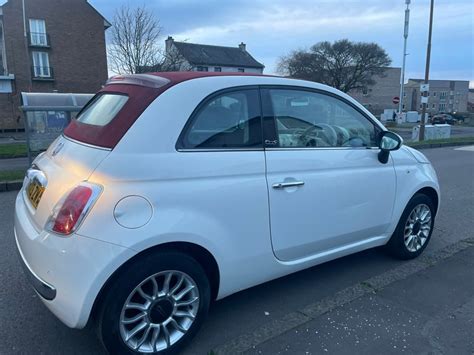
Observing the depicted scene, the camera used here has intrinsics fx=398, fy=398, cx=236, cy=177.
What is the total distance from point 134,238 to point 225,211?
2.04 ft

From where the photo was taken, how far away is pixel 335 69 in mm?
52875

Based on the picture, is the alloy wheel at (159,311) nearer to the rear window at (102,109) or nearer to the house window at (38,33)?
the rear window at (102,109)

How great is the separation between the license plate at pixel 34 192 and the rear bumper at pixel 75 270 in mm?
348

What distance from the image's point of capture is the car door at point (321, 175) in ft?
9.33

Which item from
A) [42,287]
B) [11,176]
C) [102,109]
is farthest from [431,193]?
[11,176]

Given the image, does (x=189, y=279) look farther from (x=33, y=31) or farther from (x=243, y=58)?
(x=243, y=58)

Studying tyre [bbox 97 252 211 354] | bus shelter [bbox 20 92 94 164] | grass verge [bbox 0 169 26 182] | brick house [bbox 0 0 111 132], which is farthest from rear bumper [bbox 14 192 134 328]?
brick house [bbox 0 0 111 132]

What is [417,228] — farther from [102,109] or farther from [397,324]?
[102,109]

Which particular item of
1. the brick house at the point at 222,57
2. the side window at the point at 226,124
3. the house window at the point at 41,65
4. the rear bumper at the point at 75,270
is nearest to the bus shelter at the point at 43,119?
the side window at the point at 226,124

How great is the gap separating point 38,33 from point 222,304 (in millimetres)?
33671

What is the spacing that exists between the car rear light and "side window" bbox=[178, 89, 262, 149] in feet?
1.94

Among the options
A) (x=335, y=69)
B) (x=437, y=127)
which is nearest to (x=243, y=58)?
(x=335, y=69)

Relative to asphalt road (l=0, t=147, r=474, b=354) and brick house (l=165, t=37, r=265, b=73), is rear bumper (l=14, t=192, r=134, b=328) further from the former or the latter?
brick house (l=165, t=37, r=265, b=73)

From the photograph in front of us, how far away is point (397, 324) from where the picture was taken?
2934 mm
